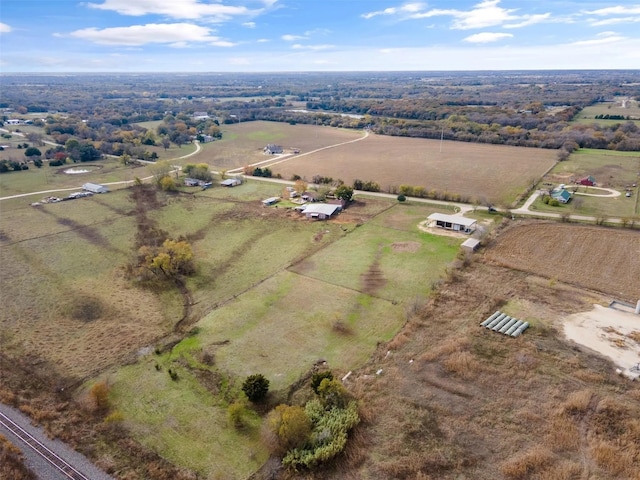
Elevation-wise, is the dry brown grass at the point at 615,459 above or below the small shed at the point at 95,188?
below

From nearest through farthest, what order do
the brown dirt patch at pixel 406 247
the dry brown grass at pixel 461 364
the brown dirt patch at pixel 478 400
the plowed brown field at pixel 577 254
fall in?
the brown dirt patch at pixel 478 400
the dry brown grass at pixel 461 364
the plowed brown field at pixel 577 254
the brown dirt patch at pixel 406 247

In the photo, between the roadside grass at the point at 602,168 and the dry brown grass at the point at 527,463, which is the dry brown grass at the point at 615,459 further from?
the roadside grass at the point at 602,168

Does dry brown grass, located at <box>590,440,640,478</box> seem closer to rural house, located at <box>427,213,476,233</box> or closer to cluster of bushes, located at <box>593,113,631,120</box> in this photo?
rural house, located at <box>427,213,476,233</box>

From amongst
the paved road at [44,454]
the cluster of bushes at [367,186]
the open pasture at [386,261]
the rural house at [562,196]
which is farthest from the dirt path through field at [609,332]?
the cluster of bushes at [367,186]

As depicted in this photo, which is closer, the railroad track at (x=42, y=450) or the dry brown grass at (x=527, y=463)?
the dry brown grass at (x=527, y=463)

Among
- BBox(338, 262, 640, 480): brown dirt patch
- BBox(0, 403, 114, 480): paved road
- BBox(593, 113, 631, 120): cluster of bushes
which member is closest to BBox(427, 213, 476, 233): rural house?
BBox(338, 262, 640, 480): brown dirt patch

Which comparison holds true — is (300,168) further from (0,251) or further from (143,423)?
(143,423)

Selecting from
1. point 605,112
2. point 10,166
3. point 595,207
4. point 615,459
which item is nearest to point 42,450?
point 615,459
